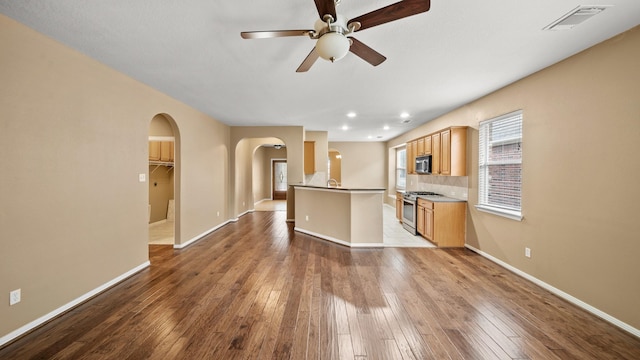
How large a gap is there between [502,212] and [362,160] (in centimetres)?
669

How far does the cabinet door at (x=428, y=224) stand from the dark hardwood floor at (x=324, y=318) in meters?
1.05

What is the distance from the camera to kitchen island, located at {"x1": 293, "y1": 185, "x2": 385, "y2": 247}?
15.5ft

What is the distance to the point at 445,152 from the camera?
493 centimetres

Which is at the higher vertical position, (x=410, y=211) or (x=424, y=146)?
(x=424, y=146)

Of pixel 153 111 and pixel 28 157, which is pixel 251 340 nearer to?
pixel 28 157

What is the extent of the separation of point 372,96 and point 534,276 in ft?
11.0

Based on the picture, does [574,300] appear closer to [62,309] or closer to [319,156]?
[62,309]

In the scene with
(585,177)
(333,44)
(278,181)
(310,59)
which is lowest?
(278,181)

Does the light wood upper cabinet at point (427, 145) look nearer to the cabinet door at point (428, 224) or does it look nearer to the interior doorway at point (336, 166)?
the cabinet door at point (428, 224)

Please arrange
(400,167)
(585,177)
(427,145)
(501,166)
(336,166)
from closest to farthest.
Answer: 1. (585,177)
2. (501,166)
3. (427,145)
4. (400,167)
5. (336,166)

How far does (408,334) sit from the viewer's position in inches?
Result: 84.4

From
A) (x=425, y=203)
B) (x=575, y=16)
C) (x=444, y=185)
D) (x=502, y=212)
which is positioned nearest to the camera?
(x=575, y=16)

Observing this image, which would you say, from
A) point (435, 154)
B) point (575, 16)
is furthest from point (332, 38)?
point (435, 154)

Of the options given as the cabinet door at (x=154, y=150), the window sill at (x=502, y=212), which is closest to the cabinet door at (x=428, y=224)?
the window sill at (x=502, y=212)
